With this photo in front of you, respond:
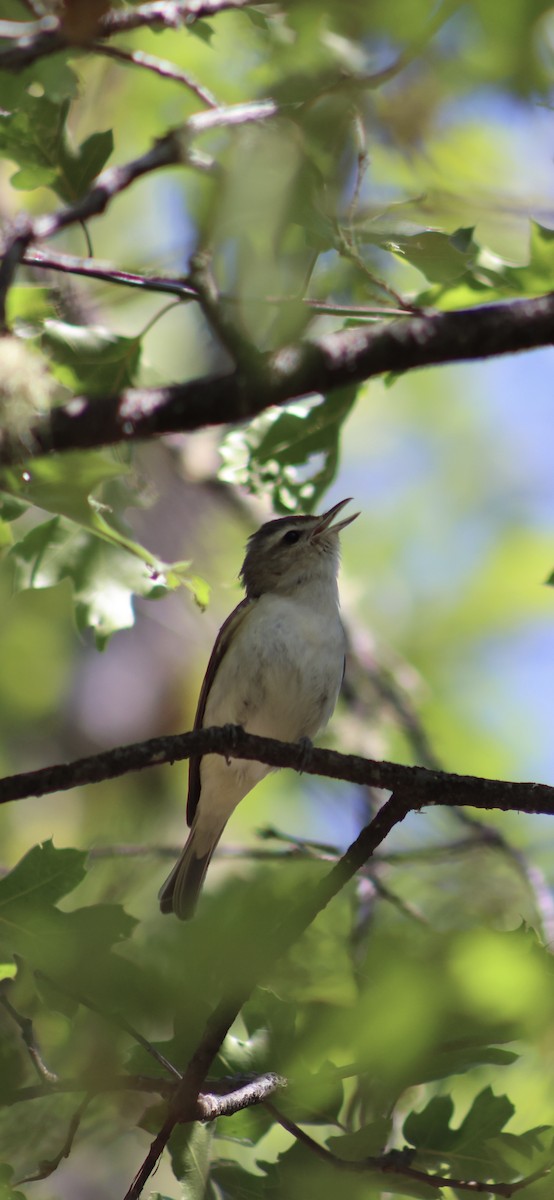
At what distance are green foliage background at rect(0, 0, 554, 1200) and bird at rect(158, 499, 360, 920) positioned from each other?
2.89ft

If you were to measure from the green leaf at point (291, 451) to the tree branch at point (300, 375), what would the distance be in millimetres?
1287

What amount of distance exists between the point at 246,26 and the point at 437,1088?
295 cm

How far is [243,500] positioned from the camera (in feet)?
24.1

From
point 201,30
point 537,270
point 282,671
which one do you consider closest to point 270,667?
point 282,671

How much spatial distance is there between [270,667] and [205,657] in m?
3.40

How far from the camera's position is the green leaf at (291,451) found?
160 inches

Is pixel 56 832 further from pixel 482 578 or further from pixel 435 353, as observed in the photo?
pixel 435 353

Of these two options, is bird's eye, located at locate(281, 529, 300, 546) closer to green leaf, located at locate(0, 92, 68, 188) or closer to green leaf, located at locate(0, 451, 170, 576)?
green leaf, located at locate(0, 451, 170, 576)

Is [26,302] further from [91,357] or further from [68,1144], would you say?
[68,1144]

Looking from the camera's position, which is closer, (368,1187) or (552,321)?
(368,1187)

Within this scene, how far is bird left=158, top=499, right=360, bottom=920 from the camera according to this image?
527 centimetres

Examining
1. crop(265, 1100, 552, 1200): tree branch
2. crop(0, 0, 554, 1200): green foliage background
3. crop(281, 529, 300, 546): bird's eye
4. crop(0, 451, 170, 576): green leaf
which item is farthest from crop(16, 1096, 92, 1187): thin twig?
crop(281, 529, 300, 546): bird's eye

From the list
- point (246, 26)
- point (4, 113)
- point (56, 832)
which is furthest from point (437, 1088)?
point (56, 832)

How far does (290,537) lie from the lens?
586 cm
